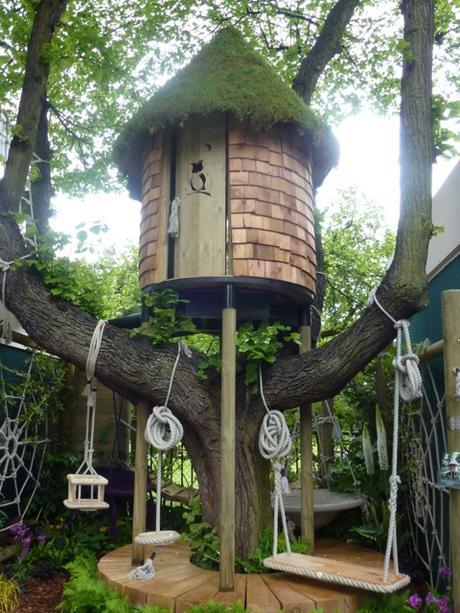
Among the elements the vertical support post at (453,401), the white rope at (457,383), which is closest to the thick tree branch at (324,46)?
the vertical support post at (453,401)

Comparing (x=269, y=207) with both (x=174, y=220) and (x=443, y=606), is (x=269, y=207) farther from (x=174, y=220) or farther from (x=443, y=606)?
(x=443, y=606)

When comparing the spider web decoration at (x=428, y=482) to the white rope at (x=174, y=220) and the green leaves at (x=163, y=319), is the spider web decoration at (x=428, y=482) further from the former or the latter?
the white rope at (x=174, y=220)

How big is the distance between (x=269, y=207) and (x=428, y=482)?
7.45 feet

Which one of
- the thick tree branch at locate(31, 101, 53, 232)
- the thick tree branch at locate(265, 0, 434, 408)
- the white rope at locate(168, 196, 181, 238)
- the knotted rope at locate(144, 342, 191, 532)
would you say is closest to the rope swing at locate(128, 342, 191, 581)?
the knotted rope at locate(144, 342, 191, 532)

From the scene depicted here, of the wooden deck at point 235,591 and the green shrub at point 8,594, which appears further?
the green shrub at point 8,594

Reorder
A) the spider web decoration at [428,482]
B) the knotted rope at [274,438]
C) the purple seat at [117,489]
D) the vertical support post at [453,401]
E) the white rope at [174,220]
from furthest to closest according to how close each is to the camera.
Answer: the purple seat at [117,489] < the white rope at [174,220] < the knotted rope at [274,438] < the spider web decoration at [428,482] < the vertical support post at [453,401]

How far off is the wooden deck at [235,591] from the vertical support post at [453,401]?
76 cm

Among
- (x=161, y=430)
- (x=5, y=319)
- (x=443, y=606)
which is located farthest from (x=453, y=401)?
(x=5, y=319)

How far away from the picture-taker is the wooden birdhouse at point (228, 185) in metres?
4.12

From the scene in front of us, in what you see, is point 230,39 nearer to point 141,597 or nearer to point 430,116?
point 430,116

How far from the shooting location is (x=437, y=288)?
4629mm

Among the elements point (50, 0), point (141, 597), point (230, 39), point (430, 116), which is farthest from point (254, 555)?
point (50, 0)

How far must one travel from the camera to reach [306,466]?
4.56 m

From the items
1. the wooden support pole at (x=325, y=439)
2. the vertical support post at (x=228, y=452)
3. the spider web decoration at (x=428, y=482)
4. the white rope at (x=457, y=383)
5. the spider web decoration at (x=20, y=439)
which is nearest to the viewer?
the white rope at (x=457, y=383)
